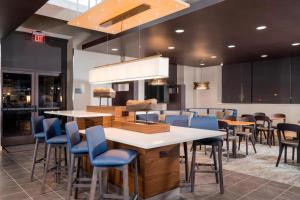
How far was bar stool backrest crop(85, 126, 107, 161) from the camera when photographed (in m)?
2.32

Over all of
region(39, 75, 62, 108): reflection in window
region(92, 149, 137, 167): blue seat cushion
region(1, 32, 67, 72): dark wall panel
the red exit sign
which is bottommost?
region(92, 149, 137, 167): blue seat cushion

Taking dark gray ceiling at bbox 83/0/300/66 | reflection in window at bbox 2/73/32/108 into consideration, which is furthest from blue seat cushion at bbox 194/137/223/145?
reflection in window at bbox 2/73/32/108

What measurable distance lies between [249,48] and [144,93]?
420 cm

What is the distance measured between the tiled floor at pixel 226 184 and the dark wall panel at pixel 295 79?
421 centimetres

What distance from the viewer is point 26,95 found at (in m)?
6.64

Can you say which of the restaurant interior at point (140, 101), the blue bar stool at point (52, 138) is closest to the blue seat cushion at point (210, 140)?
the restaurant interior at point (140, 101)

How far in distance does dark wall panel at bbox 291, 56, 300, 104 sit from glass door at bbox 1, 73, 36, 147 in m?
8.61

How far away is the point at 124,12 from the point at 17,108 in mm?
5094

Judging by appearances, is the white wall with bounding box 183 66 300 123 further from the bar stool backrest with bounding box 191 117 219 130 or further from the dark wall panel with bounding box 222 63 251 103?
the bar stool backrest with bounding box 191 117 219 130

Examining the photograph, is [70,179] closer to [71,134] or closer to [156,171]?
[71,134]

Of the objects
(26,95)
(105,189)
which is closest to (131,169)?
(105,189)

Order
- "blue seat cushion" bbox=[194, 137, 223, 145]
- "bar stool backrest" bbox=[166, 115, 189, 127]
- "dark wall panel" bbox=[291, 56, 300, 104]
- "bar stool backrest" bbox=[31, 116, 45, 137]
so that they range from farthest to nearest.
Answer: "dark wall panel" bbox=[291, 56, 300, 104], "bar stool backrest" bbox=[166, 115, 189, 127], "bar stool backrest" bbox=[31, 116, 45, 137], "blue seat cushion" bbox=[194, 137, 223, 145]

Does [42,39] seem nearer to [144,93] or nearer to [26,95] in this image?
[26,95]

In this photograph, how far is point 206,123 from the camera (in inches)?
147
